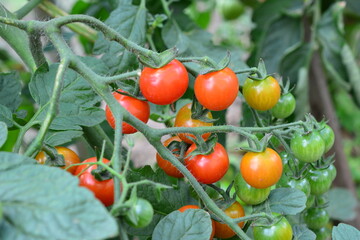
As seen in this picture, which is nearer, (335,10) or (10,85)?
(10,85)

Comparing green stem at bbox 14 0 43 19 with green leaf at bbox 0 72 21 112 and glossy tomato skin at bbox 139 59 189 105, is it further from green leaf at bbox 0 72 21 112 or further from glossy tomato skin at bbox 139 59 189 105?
glossy tomato skin at bbox 139 59 189 105

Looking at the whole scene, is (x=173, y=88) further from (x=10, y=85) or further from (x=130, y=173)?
(x=10, y=85)

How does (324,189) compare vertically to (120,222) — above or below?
below

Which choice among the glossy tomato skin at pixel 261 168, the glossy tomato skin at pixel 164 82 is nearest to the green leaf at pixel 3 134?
the glossy tomato skin at pixel 164 82

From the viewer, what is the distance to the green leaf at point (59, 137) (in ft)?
2.28

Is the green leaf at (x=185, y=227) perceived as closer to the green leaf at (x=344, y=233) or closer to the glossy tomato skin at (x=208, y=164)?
the glossy tomato skin at (x=208, y=164)

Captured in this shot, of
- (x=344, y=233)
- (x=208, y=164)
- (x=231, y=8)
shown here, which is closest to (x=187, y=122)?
(x=208, y=164)

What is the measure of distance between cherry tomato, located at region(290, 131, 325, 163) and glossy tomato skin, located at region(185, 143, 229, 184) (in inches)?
4.0

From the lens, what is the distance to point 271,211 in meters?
0.68

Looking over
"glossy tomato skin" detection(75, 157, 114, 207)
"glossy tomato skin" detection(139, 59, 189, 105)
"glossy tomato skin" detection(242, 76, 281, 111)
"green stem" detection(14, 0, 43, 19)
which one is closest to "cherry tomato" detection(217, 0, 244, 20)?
"green stem" detection(14, 0, 43, 19)

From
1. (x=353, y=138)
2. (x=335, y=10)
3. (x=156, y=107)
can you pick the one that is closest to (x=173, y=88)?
(x=156, y=107)

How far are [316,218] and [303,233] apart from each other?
12 centimetres

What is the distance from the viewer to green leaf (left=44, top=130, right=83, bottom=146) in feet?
2.28

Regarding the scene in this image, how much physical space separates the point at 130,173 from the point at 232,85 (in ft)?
0.59
